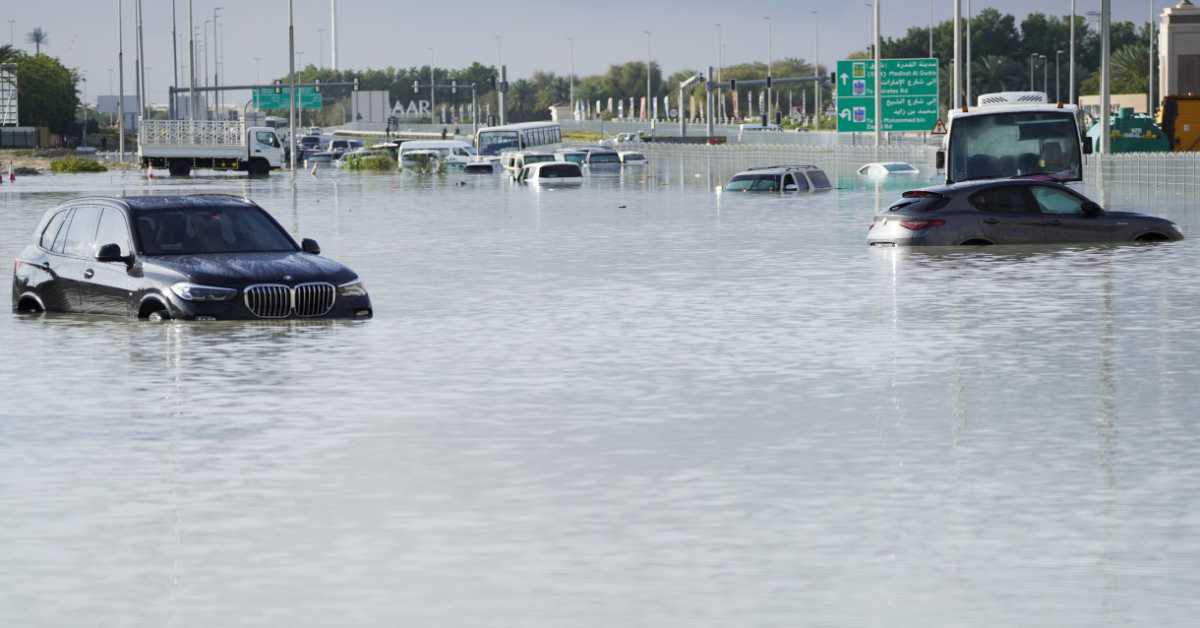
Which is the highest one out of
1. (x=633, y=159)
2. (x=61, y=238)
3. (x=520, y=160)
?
(x=633, y=159)

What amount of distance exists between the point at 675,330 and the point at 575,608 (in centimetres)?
1191

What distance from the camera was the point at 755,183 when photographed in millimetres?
62281

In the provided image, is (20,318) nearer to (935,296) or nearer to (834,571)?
(935,296)

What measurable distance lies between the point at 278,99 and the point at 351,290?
14167 centimetres

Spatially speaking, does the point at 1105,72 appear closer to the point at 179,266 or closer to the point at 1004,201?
the point at 1004,201

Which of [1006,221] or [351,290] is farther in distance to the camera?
[1006,221]

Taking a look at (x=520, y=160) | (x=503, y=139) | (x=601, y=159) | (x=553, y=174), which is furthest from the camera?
(x=503, y=139)

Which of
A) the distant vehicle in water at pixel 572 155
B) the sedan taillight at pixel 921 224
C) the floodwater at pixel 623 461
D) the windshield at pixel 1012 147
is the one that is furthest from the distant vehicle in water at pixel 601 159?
the floodwater at pixel 623 461

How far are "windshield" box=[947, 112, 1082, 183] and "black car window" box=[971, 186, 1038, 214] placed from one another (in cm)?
779

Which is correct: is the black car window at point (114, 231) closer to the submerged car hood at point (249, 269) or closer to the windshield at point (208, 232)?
the windshield at point (208, 232)

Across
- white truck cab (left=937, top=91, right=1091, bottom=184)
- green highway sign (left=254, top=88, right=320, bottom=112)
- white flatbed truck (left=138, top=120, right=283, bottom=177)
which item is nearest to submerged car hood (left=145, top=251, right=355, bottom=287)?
white truck cab (left=937, top=91, right=1091, bottom=184)

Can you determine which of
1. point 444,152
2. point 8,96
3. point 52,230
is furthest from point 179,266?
point 8,96

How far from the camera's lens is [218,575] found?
27.6 feet

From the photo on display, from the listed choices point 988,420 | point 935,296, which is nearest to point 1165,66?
point 935,296
